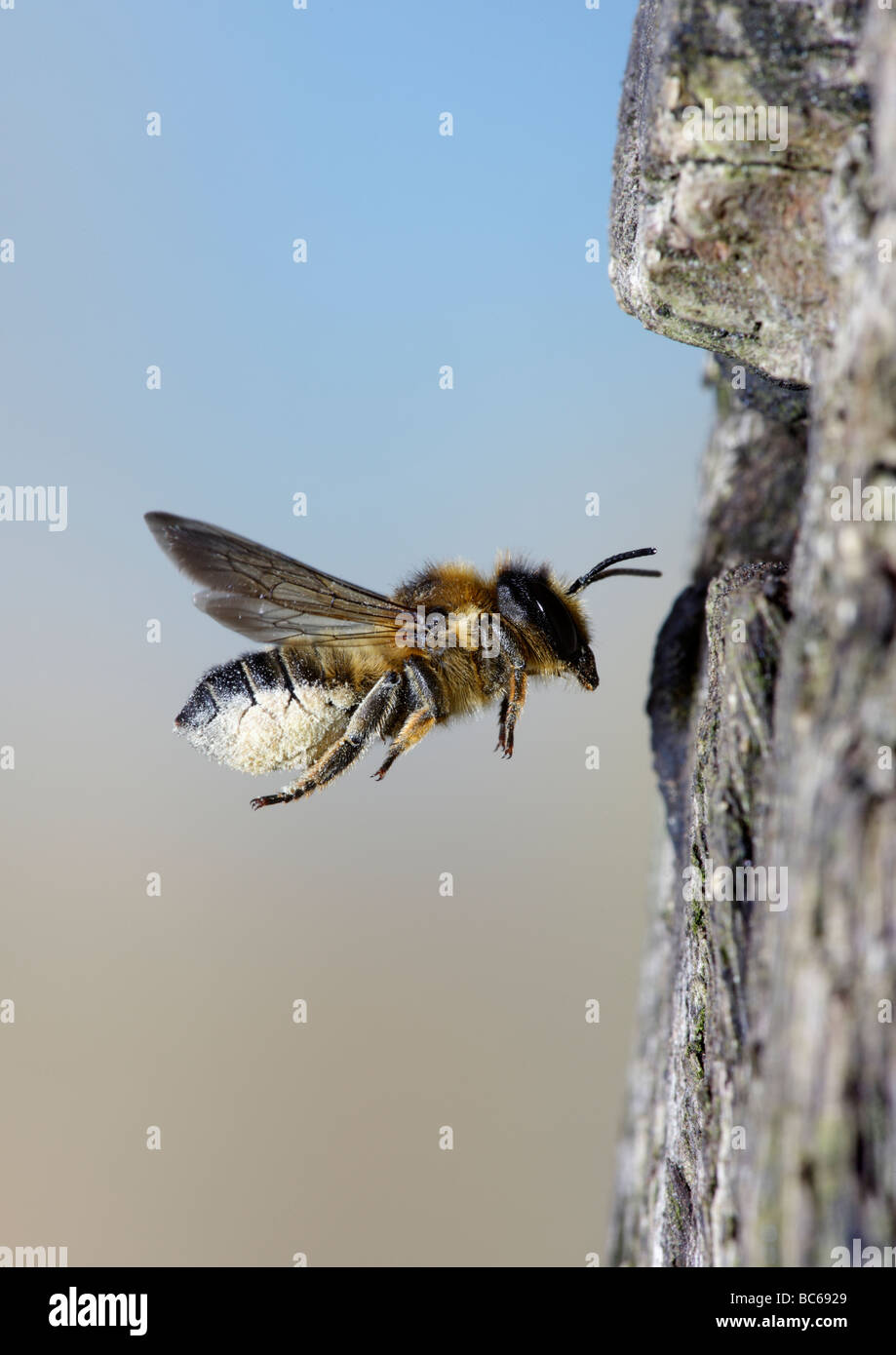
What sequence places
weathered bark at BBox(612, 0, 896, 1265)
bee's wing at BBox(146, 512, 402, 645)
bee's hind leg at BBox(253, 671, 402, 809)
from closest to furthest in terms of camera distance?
weathered bark at BBox(612, 0, 896, 1265), bee's wing at BBox(146, 512, 402, 645), bee's hind leg at BBox(253, 671, 402, 809)

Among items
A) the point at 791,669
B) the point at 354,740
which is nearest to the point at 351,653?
the point at 354,740

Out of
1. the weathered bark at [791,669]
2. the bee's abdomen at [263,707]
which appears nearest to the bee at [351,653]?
the bee's abdomen at [263,707]

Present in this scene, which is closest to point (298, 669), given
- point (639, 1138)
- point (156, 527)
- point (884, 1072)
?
point (156, 527)

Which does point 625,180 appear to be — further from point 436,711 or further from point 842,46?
point 436,711

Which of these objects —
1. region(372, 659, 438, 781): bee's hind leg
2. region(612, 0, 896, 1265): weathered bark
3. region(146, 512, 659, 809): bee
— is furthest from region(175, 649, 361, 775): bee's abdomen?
region(612, 0, 896, 1265): weathered bark

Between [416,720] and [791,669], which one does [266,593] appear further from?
[791,669]

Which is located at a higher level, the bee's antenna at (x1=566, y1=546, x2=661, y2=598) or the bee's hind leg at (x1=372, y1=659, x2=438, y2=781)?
the bee's antenna at (x1=566, y1=546, x2=661, y2=598)

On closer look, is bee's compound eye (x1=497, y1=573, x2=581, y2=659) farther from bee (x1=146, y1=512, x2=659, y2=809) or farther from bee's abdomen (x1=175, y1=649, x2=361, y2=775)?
bee's abdomen (x1=175, y1=649, x2=361, y2=775)
